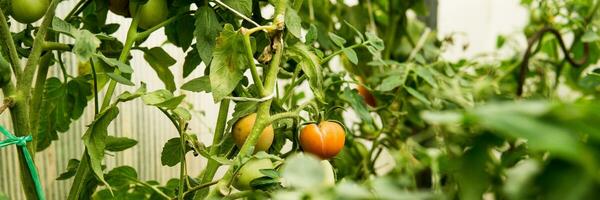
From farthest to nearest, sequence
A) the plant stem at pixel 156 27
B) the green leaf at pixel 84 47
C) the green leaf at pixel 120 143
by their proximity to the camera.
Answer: the green leaf at pixel 120 143, the plant stem at pixel 156 27, the green leaf at pixel 84 47

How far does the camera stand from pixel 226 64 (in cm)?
58

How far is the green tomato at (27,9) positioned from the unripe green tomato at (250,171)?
0.26 m

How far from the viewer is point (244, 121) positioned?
0.59 meters

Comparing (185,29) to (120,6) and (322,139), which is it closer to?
(120,6)

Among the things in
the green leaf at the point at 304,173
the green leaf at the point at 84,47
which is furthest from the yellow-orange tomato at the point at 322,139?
the green leaf at the point at 304,173

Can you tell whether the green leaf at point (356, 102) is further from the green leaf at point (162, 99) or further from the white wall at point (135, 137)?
the white wall at point (135, 137)

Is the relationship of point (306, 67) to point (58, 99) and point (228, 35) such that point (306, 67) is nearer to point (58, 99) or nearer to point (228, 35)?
point (228, 35)

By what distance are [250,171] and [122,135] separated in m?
0.65

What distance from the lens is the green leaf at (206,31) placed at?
24.5 inches

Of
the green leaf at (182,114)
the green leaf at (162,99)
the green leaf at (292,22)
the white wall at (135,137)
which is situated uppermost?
the green leaf at (292,22)

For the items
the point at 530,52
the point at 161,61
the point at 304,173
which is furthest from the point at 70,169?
the point at 530,52

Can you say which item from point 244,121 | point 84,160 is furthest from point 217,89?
point 84,160

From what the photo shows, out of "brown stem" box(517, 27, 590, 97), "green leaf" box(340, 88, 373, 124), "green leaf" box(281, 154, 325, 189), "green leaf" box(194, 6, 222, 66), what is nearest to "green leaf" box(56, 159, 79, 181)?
"green leaf" box(194, 6, 222, 66)

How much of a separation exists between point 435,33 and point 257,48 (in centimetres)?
90
